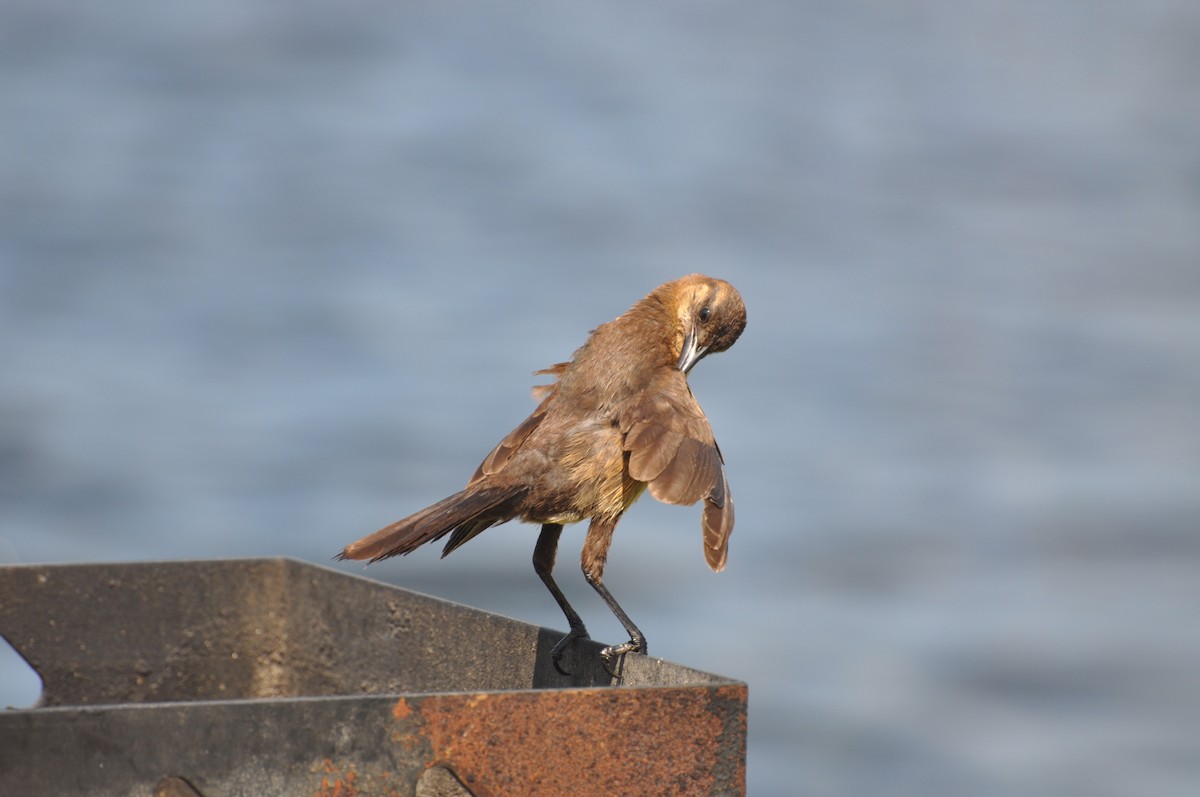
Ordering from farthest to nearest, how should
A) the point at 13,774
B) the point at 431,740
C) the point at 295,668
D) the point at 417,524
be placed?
the point at 295,668, the point at 417,524, the point at 431,740, the point at 13,774

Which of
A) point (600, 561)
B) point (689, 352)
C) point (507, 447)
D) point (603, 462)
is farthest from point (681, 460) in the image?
point (689, 352)

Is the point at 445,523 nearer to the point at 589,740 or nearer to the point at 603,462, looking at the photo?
the point at 603,462

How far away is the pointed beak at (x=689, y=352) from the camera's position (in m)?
4.71

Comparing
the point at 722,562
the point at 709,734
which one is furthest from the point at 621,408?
the point at 709,734

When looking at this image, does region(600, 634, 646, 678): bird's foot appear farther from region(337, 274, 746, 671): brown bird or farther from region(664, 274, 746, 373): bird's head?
region(664, 274, 746, 373): bird's head

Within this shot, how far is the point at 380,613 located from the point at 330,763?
51.4 inches

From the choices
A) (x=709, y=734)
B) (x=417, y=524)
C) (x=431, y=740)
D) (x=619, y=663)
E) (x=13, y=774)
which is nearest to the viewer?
(x=13, y=774)

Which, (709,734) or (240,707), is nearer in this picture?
(240,707)

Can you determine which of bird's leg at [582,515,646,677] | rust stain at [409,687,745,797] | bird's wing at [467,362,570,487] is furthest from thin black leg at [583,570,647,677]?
rust stain at [409,687,745,797]

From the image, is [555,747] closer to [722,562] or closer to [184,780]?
[184,780]

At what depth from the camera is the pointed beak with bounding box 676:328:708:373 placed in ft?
15.5

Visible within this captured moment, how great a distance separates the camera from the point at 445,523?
13.2ft

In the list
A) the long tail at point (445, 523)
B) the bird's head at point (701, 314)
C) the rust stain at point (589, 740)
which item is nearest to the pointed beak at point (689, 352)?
the bird's head at point (701, 314)

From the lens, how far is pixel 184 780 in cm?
268
